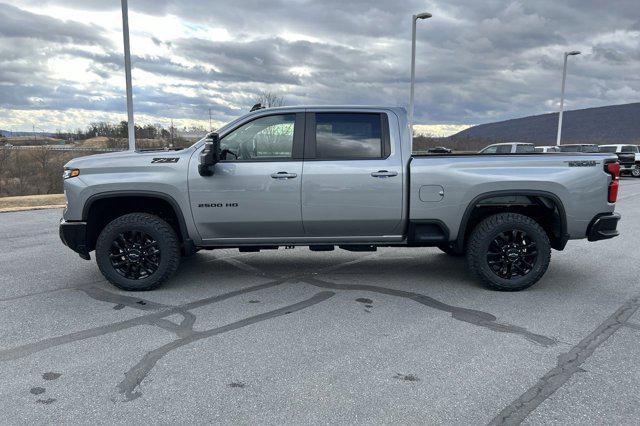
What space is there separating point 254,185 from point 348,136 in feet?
3.89

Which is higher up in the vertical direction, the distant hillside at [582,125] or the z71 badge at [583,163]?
the distant hillside at [582,125]

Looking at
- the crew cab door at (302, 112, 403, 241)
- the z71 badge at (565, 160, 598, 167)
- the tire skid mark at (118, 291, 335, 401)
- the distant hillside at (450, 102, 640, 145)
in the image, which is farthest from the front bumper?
the distant hillside at (450, 102, 640, 145)

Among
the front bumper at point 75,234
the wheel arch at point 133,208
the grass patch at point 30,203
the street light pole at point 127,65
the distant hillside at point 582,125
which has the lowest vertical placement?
the grass patch at point 30,203

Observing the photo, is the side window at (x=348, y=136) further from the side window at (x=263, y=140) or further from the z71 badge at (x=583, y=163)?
the z71 badge at (x=583, y=163)

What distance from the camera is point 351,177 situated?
5203 millimetres

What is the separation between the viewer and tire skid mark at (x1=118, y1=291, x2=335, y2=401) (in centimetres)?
327

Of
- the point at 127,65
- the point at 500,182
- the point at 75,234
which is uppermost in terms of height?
the point at 127,65

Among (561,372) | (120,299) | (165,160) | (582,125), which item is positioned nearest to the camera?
(561,372)

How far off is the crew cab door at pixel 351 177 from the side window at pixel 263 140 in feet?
0.73

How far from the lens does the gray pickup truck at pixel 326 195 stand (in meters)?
5.19

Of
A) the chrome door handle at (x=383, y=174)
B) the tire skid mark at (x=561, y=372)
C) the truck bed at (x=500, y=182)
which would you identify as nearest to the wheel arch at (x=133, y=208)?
the chrome door handle at (x=383, y=174)

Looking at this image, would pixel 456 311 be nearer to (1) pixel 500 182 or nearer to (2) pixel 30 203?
(1) pixel 500 182

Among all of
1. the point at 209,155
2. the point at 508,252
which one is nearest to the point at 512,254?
the point at 508,252

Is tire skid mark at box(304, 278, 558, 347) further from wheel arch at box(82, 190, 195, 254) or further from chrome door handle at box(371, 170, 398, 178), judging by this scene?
wheel arch at box(82, 190, 195, 254)
